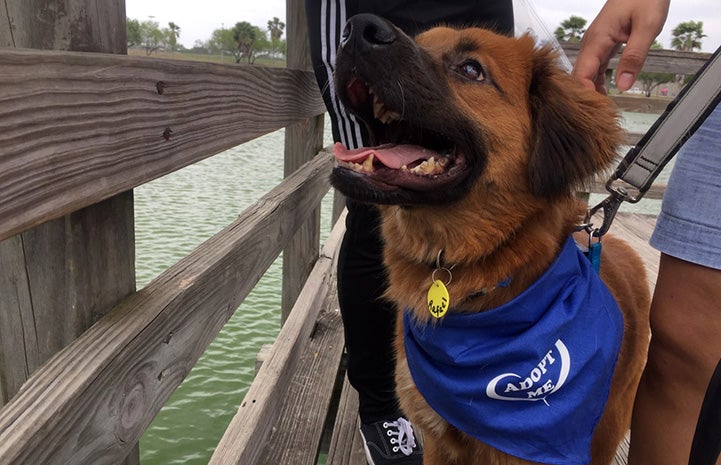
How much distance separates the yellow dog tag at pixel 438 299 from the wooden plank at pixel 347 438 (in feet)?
3.21

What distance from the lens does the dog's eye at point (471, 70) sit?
66.4 inches

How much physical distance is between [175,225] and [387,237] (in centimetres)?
478

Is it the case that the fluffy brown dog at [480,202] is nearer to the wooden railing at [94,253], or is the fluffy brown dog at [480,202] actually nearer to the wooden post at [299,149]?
the wooden railing at [94,253]

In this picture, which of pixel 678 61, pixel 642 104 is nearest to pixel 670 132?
pixel 678 61

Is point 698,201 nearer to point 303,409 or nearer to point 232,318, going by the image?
point 303,409

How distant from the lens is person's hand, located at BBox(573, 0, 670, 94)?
144 cm

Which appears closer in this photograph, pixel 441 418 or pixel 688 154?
pixel 688 154

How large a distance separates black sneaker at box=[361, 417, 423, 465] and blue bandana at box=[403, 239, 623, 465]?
0.66 metres

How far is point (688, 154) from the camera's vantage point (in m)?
1.36

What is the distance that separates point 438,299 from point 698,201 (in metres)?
0.72

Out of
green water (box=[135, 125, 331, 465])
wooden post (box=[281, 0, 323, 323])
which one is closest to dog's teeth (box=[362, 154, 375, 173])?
wooden post (box=[281, 0, 323, 323])

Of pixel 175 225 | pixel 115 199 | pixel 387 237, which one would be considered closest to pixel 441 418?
pixel 387 237

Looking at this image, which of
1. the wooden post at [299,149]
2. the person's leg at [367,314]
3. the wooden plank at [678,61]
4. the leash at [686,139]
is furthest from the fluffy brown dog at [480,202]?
the wooden plank at [678,61]

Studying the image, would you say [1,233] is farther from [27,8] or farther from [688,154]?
[688,154]
